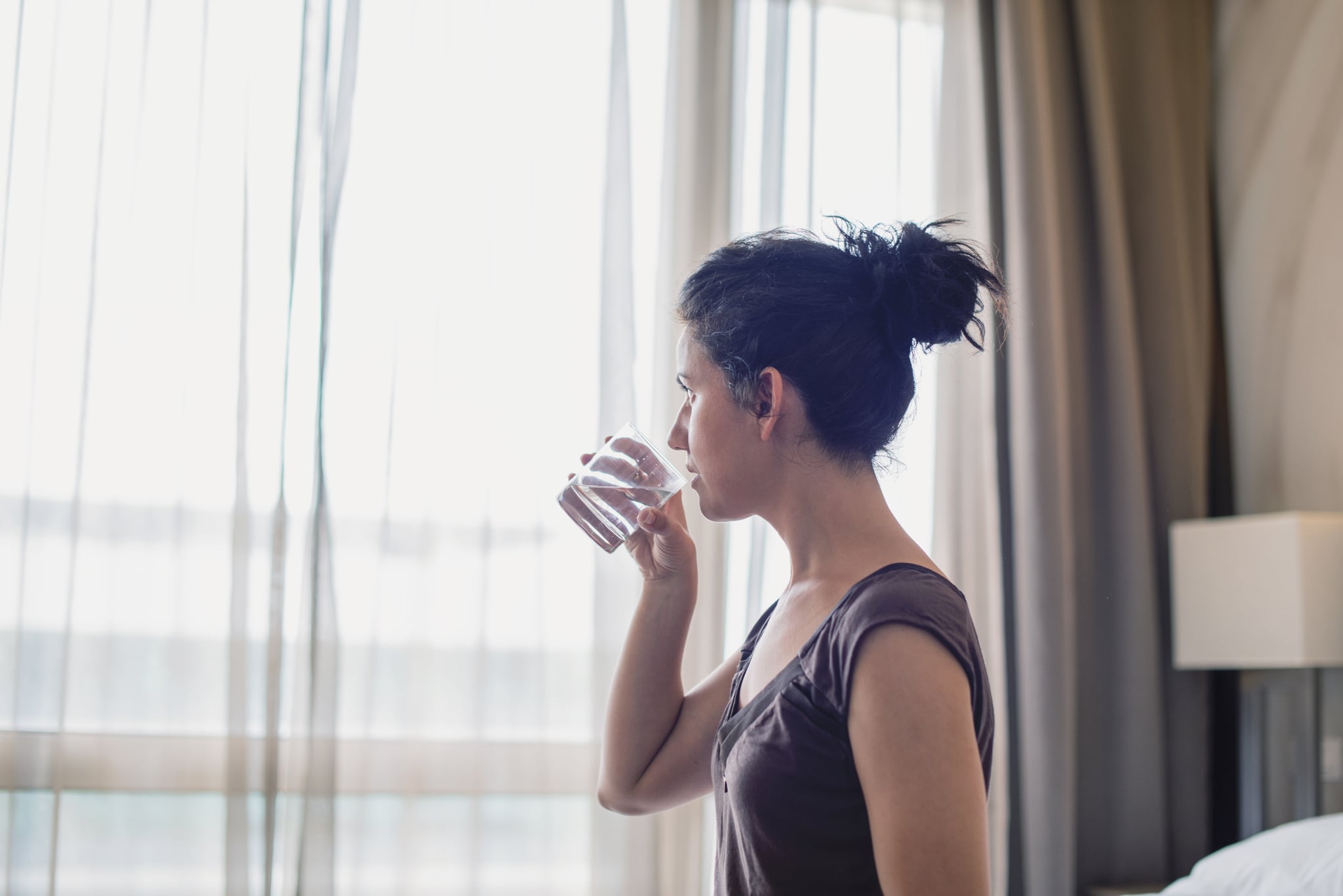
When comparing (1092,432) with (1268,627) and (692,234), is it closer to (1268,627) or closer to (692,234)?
(1268,627)

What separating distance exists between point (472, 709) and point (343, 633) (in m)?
0.31

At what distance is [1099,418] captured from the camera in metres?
2.98

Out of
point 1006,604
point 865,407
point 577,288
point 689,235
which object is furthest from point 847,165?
point 865,407

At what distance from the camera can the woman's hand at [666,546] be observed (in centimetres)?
129

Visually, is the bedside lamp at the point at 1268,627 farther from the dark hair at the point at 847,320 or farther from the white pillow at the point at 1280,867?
the dark hair at the point at 847,320

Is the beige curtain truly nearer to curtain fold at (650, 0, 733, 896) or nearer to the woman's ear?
curtain fold at (650, 0, 733, 896)

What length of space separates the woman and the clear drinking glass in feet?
0.10

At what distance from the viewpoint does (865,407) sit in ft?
3.61

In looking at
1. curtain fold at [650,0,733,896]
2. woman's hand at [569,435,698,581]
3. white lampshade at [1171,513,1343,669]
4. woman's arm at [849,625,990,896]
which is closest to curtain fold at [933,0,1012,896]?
white lampshade at [1171,513,1343,669]

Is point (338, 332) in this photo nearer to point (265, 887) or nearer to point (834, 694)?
point (265, 887)

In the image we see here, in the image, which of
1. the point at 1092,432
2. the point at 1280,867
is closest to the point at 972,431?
the point at 1092,432

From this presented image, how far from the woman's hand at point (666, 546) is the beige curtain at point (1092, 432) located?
5.36 feet

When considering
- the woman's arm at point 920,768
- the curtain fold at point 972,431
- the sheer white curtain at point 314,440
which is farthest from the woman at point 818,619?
the curtain fold at point 972,431

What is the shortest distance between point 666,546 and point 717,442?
216 mm
